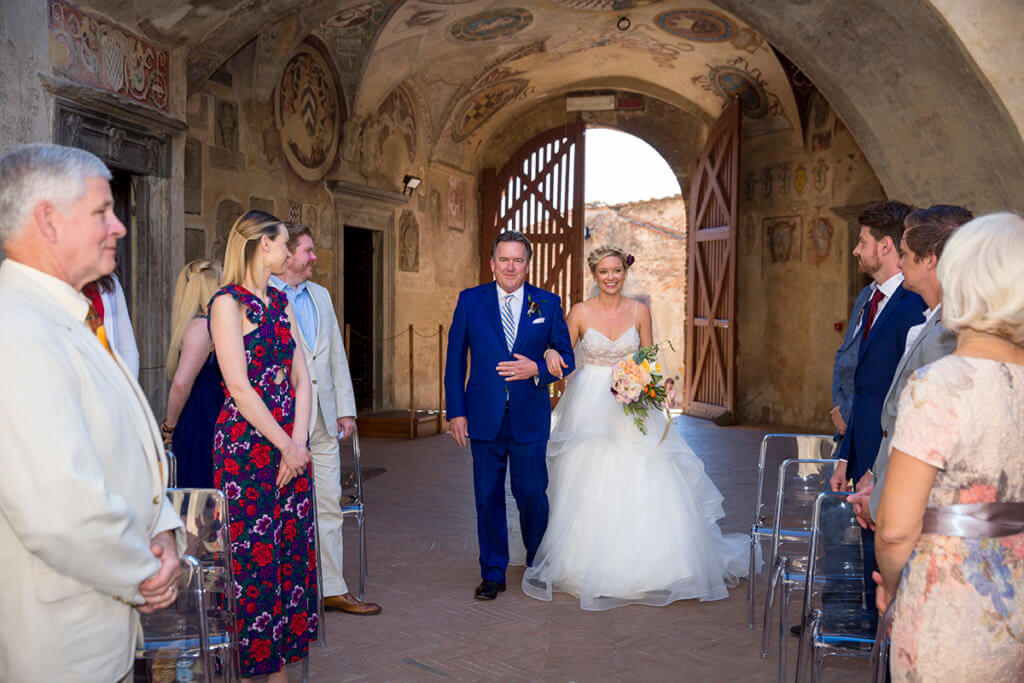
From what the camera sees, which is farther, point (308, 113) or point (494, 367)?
point (308, 113)

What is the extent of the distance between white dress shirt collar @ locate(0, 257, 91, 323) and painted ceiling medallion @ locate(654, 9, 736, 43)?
10.3 metres

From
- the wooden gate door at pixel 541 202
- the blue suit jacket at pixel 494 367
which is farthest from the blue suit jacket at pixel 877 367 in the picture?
the wooden gate door at pixel 541 202

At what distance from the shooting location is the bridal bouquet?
4.75 meters

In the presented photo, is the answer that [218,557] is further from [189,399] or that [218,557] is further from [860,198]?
[860,198]

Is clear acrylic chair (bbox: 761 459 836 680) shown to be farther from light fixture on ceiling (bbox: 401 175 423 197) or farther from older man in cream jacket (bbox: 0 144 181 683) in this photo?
light fixture on ceiling (bbox: 401 175 423 197)

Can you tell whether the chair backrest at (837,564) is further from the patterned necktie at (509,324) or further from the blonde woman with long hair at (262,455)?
the patterned necktie at (509,324)

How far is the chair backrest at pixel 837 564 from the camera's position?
3000mm

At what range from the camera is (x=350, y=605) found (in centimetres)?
442

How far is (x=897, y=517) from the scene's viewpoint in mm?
1835

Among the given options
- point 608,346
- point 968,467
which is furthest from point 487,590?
point 968,467

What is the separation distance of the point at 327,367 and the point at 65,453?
9.19ft

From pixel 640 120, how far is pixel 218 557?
43.1 ft

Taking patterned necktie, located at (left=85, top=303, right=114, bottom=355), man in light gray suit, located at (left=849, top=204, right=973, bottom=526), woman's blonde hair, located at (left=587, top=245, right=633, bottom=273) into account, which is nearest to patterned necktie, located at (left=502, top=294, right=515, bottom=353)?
woman's blonde hair, located at (left=587, top=245, right=633, bottom=273)

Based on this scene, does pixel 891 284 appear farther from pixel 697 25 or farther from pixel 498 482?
pixel 697 25
